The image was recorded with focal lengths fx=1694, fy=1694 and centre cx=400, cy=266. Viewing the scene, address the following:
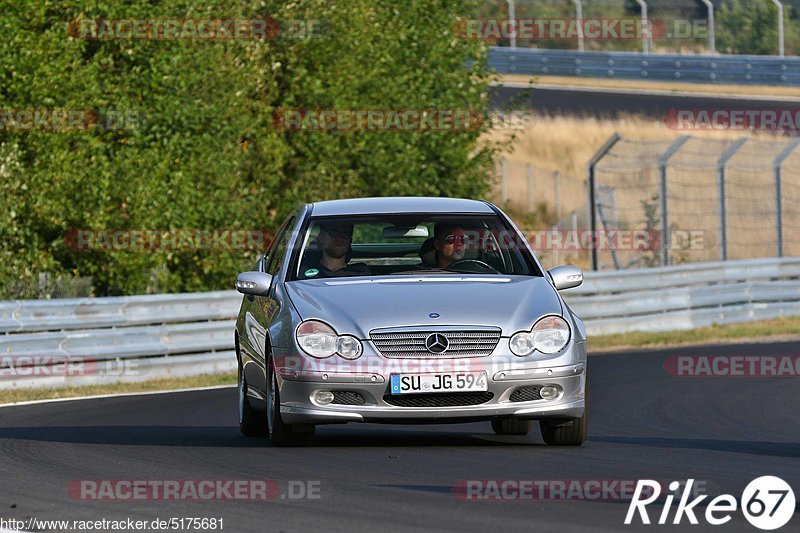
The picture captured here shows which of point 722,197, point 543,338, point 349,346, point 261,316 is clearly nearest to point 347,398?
point 349,346

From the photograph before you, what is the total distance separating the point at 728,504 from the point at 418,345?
8.76 feet

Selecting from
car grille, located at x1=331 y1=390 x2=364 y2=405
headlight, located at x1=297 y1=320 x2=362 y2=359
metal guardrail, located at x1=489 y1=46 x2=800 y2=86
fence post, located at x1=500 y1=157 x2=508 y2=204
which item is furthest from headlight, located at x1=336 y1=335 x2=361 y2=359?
metal guardrail, located at x1=489 y1=46 x2=800 y2=86

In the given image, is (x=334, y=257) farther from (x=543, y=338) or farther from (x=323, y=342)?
(x=543, y=338)

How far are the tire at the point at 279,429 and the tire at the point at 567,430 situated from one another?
142 cm

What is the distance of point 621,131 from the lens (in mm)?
47594

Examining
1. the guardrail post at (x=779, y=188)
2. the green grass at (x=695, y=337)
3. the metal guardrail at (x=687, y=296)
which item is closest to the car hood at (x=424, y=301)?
the green grass at (x=695, y=337)

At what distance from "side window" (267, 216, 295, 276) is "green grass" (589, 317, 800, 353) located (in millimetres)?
10533

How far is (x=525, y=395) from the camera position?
9.75m

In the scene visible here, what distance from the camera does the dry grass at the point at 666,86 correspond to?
4641 centimetres

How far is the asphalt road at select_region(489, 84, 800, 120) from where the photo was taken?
45.5m

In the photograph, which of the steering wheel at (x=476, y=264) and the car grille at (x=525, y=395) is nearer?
the car grille at (x=525, y=395)

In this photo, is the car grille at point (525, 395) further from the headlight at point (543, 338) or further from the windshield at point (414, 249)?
the windshield at point (414, 249)

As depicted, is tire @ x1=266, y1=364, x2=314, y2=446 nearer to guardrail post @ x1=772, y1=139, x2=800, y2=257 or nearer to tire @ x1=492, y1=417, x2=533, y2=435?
tire @ x1=492, y1=417, x2=533, y2=435

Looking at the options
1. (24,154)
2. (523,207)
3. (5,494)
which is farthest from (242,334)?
(523,207)
